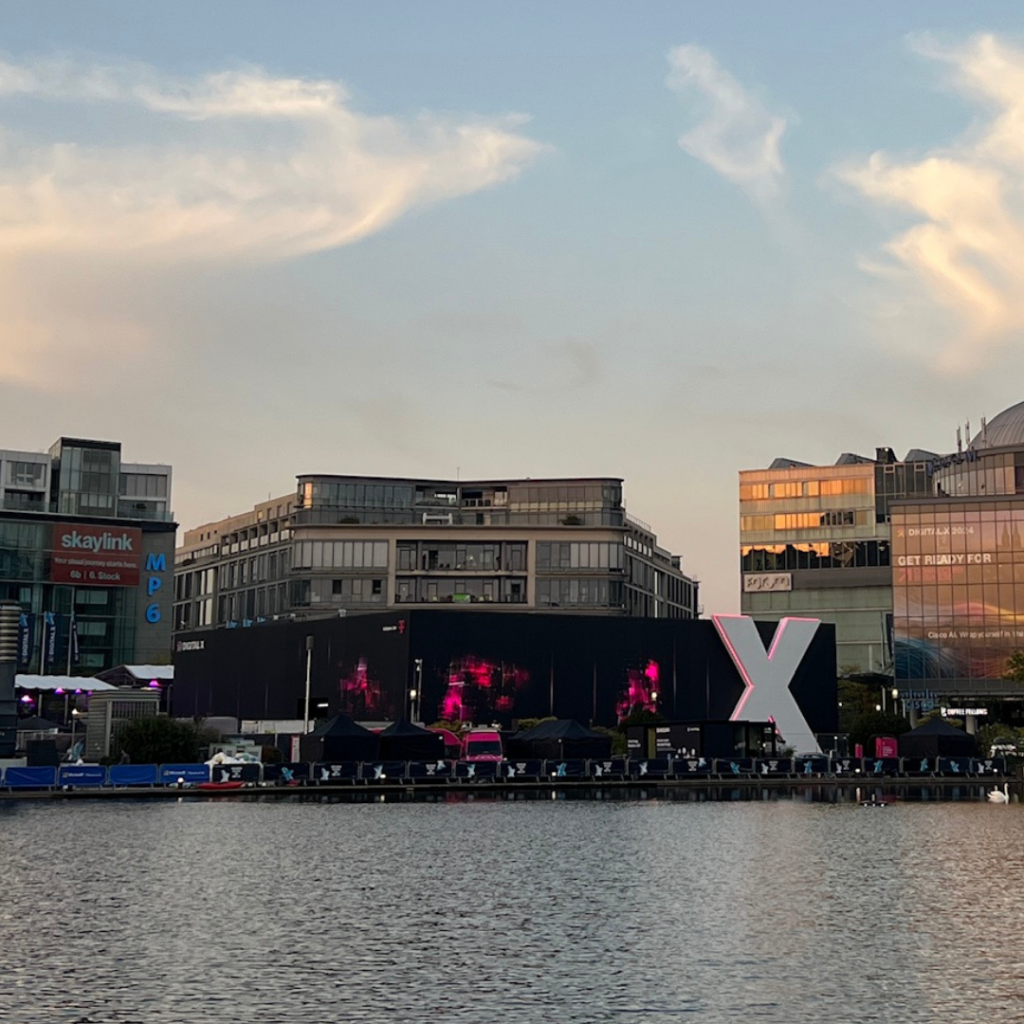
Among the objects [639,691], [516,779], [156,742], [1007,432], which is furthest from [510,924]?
[1007,432]

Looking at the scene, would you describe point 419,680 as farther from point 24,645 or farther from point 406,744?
point 24,645

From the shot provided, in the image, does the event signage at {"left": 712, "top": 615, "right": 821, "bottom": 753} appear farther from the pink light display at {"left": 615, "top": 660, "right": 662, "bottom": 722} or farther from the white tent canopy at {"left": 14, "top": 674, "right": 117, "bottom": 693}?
the white tent canopy at {"left": 14, "top": 674, "right": 117, "bottom": 693}

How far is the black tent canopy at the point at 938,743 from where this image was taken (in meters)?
107

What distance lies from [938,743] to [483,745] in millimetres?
30995

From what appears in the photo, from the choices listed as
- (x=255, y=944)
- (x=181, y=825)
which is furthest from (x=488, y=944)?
(x=181, y=825)

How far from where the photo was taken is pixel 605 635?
125 metres

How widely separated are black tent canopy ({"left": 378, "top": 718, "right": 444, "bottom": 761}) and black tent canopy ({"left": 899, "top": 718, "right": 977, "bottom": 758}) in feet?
112

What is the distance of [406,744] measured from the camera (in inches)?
3787

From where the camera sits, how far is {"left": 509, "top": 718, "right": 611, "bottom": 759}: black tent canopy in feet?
329

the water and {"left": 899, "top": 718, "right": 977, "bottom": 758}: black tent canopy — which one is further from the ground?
{"left": 899, "top": 718, "right": 977, "bottom": 758}: black tent canopy

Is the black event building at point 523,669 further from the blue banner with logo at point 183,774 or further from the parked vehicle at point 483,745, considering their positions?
the blue banner with logo at point 183,774

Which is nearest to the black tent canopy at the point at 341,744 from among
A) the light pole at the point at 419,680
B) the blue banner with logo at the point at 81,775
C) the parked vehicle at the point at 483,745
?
the parked vehicle at the point at 483,745

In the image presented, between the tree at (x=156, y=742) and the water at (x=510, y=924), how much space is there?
34.6m

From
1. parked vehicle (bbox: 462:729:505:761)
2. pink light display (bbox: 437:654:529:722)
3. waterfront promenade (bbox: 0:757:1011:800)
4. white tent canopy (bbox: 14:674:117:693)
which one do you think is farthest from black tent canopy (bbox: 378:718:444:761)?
white tent canopy (bbox: 14:674:117:693)
